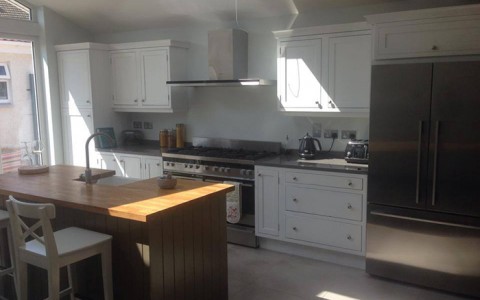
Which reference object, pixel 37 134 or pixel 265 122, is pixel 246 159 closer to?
pixel 265 122

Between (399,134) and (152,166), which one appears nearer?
(399,134)

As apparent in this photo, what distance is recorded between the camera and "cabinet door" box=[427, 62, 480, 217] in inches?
123

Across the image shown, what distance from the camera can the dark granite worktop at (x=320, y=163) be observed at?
12.3 feet

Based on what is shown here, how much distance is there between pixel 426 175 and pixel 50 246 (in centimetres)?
268

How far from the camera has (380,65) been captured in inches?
136

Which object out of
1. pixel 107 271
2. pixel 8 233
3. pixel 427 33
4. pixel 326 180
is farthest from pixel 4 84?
pixel 427 33

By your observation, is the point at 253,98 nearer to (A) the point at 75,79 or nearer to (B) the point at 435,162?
(B) the point at 435,162

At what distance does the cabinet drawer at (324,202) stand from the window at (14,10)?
12.7 ft

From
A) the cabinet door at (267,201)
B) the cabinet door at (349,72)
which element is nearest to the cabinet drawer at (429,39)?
the cabinet door at (349,72)

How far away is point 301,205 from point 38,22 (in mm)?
3962

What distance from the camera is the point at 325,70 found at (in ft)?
13.3

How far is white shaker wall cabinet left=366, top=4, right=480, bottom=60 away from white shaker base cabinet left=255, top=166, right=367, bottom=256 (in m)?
1.08

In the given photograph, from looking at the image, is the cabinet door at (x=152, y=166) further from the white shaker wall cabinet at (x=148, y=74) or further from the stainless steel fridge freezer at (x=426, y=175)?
the stainless steel fridge freezer at (x=426, y=175)

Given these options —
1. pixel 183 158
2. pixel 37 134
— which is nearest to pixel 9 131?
pixel 37 134
